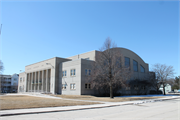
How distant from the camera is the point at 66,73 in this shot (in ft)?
136

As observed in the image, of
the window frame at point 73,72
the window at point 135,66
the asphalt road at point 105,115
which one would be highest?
the window at point 135,66

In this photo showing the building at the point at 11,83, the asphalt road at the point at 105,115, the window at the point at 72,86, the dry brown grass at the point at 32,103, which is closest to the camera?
the asphalt road at the point at 105,115

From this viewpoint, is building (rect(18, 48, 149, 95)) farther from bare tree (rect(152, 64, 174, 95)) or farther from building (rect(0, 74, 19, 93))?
building (rect(0, 74, 19, 93))

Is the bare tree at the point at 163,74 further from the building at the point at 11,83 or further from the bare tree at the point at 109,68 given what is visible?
the building at the point at 11,83

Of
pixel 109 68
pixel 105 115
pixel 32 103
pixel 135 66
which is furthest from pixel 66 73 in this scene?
pixel 105 115

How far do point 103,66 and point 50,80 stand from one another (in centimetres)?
2273

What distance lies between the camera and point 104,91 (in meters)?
39.2

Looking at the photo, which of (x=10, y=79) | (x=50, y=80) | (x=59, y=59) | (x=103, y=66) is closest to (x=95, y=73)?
(x=103, y=66)

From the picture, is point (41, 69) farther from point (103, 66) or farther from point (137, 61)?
point (137, 61)

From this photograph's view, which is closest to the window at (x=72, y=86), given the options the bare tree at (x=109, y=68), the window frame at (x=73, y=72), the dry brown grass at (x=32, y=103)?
the window frame at (x=73, y=72)

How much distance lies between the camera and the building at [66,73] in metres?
37.4

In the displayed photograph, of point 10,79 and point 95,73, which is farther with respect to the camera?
point 10,79

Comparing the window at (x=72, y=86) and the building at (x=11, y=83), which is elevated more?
the window at (x=72, y=86)

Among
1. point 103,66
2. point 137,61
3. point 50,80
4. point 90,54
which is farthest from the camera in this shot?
point 137,61
